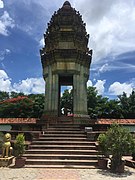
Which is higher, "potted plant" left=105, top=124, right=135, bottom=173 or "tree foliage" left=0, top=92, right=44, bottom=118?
"tree foliage" left=0, top=92, right=44, bottom=118

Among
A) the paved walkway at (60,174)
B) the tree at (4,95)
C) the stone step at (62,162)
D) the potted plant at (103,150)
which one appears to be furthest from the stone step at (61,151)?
the tree at (4,95)

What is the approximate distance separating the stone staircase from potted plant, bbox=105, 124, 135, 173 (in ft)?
4.06

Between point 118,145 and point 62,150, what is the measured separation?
3249mm

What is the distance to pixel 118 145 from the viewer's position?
29.8 feet

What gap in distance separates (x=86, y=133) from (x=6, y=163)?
4.88 m

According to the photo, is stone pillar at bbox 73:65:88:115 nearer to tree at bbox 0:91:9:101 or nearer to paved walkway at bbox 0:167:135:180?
paved walkway at bbox 0:167:135:180

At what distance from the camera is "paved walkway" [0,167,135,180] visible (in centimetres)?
813

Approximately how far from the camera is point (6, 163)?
10.1 meters

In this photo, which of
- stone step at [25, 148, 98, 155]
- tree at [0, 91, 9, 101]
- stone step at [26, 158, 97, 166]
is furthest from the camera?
tree at [0, 91, 9, 101]

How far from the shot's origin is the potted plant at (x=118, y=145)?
914 cm

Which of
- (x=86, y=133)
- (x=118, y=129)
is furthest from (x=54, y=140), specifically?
(x=118, y=129)

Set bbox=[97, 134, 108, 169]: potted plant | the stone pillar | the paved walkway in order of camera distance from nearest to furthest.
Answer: the paved walkway
bbox=[97, 134, 108, 169]: potted plant
the stone pillar

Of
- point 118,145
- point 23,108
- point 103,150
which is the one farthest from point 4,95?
point 118,145

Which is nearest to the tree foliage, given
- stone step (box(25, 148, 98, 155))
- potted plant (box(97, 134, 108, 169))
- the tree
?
stone step (box(25, 148, 98, 155))
